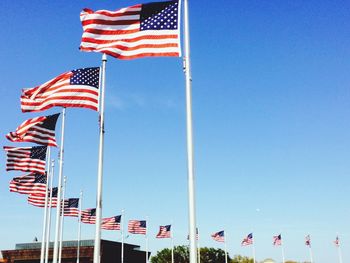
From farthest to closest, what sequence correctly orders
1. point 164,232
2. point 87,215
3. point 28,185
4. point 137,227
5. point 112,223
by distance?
point 164,232 < point 137,227 < point 112,223 < point 87,215 < point 28,185

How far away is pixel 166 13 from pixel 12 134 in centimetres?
1860

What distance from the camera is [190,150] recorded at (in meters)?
14.7

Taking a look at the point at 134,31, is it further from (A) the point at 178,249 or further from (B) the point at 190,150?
(A) the point at 178,249

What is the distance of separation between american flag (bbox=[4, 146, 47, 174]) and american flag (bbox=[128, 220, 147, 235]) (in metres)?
27.0

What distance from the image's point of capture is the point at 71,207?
4669cm

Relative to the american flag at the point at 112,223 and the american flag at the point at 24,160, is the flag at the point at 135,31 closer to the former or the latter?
the american flag at the point at 24,160

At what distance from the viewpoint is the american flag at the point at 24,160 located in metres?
32.4

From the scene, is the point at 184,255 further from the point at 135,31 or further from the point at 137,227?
the point at 135,31

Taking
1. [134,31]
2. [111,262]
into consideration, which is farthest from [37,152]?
[111,262]

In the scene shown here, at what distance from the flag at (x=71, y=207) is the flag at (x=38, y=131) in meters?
18.8

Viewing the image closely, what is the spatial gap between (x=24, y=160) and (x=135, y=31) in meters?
19.4

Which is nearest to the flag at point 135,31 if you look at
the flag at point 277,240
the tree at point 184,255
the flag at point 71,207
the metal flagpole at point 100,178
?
the metal flagpole at point 100,178


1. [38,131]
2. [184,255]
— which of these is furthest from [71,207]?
[184,255]

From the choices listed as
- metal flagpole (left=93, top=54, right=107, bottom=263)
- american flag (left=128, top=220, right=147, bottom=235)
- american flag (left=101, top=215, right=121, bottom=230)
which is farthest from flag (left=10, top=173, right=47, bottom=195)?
american flag (left=128, top=220, right=147, bottom=235)
